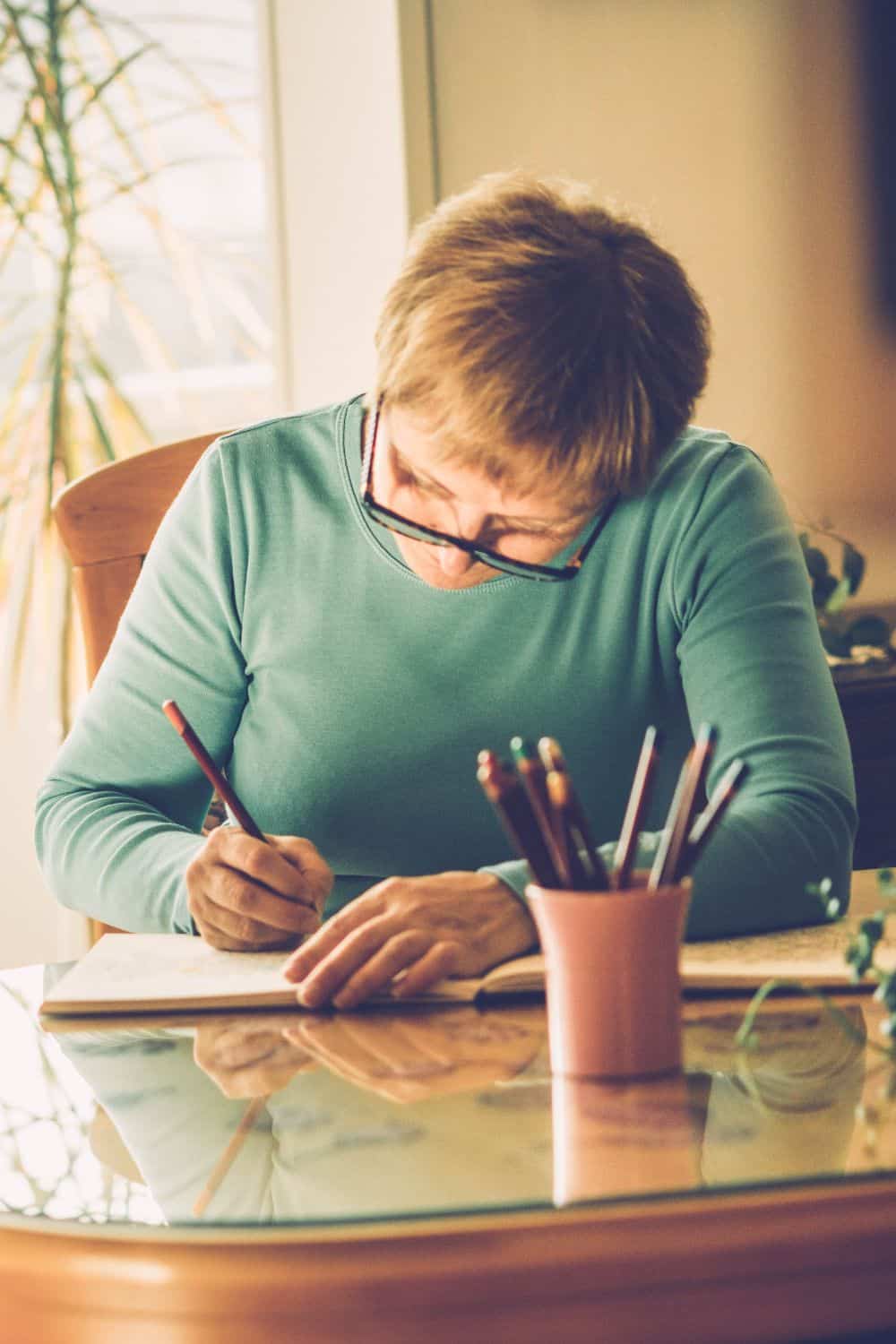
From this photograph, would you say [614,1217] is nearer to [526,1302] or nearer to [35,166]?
[526,1302]

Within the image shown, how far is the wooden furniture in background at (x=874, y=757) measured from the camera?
2.08 meters

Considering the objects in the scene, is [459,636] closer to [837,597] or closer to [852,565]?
[837,597]

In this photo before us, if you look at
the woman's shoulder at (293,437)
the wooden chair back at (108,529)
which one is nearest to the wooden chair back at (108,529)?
the wooden chair back at (108,529)

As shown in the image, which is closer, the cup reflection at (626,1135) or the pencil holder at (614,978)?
the cup reflection at (626,1135)

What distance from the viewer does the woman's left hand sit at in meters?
0.94

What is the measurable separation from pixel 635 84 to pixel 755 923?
2009 mm

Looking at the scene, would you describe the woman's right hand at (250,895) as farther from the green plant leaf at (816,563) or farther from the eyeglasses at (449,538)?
the green plant leaf at (816,563)

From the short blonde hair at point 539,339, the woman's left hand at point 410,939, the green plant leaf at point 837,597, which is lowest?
the green plant leaf at point 837,597

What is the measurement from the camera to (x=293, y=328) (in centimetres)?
274

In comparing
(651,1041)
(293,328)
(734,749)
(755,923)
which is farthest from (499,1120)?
(293,328)

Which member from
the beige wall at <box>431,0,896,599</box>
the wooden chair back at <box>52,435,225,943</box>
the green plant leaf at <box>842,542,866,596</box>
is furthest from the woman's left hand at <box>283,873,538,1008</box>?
the beige wall at <box>431,0,896,599</box>

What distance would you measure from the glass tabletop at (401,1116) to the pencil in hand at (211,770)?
163 millimetres

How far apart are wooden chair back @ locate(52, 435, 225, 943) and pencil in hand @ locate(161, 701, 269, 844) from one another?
0.64m

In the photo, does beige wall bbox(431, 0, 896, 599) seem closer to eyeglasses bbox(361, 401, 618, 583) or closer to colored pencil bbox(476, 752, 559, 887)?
eyeglasses bbox(361, 401, 618, 583)
